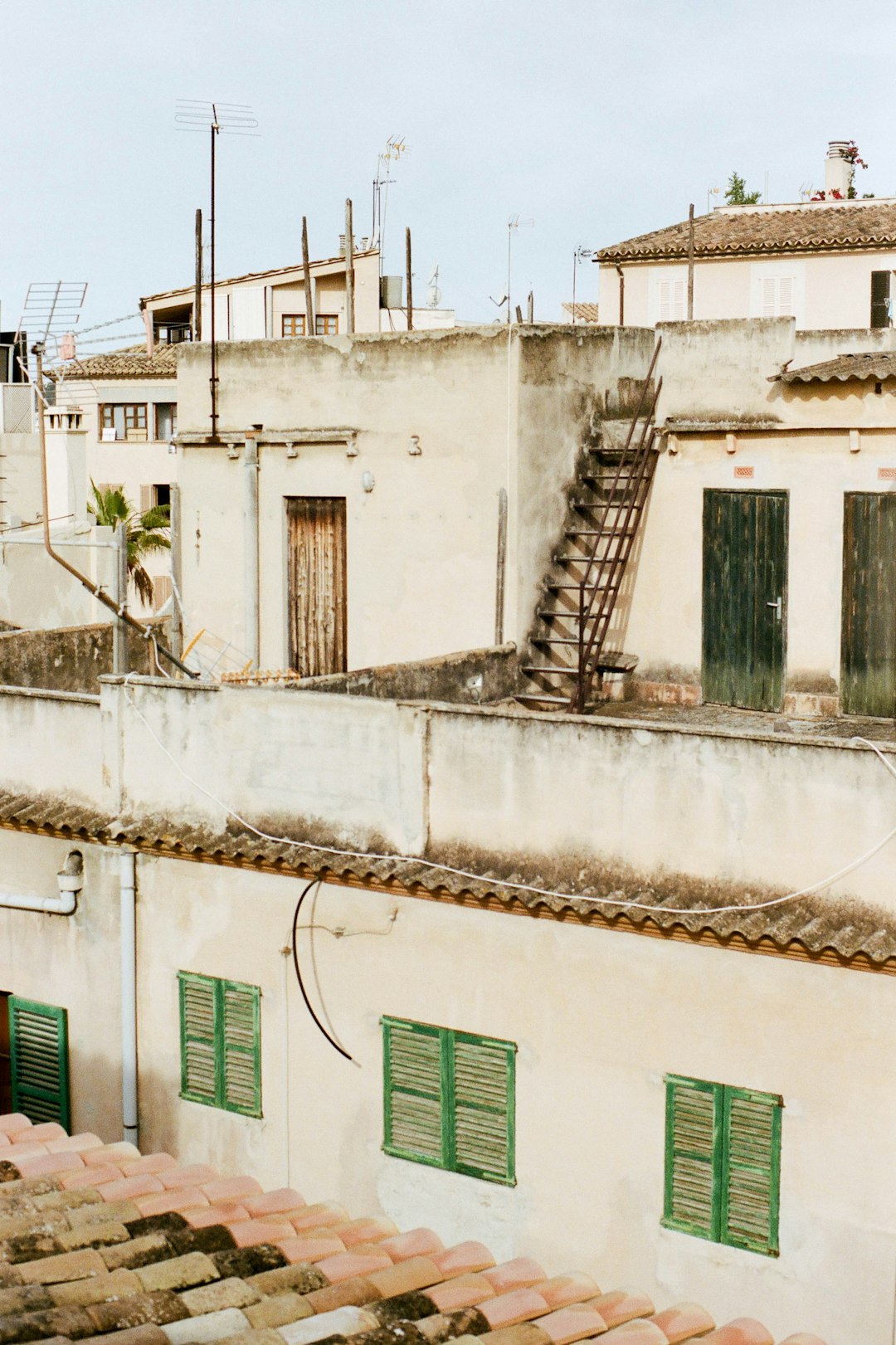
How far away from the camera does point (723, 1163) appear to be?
10.7 meters

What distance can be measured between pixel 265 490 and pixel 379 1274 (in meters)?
11.1

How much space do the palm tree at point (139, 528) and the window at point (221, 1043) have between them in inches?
1052

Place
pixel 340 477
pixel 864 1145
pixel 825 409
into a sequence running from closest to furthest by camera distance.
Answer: pixel 864 1145, pixel 825 409, pixel 340 477

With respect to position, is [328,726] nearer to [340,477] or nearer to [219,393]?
[340,477]

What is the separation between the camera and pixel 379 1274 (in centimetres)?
870

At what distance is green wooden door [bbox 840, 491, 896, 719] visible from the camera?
15656 mm

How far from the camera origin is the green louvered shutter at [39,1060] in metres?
14.1

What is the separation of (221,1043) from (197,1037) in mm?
252

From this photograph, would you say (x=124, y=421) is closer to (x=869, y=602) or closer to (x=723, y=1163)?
(x=869, y=602)

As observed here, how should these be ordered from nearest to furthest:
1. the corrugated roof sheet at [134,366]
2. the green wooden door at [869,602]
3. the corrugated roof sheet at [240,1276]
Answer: the corrugated roof sheet at [240,1276]
the green wooden door at [869,602]
the corrugated roof sheet at [134,366]

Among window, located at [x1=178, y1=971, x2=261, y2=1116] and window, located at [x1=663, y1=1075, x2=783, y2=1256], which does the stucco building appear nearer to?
window, located at [x1=178, y1=971, x2=261, y2=1116]

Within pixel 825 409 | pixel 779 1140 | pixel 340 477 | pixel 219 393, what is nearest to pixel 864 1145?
pixel 779 1140

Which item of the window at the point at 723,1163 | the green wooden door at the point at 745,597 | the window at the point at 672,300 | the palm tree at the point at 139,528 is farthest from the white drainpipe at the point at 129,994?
the palm tree at the point at 139,528

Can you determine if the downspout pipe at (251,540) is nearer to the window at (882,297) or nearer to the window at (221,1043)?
the window at (221,1043)
